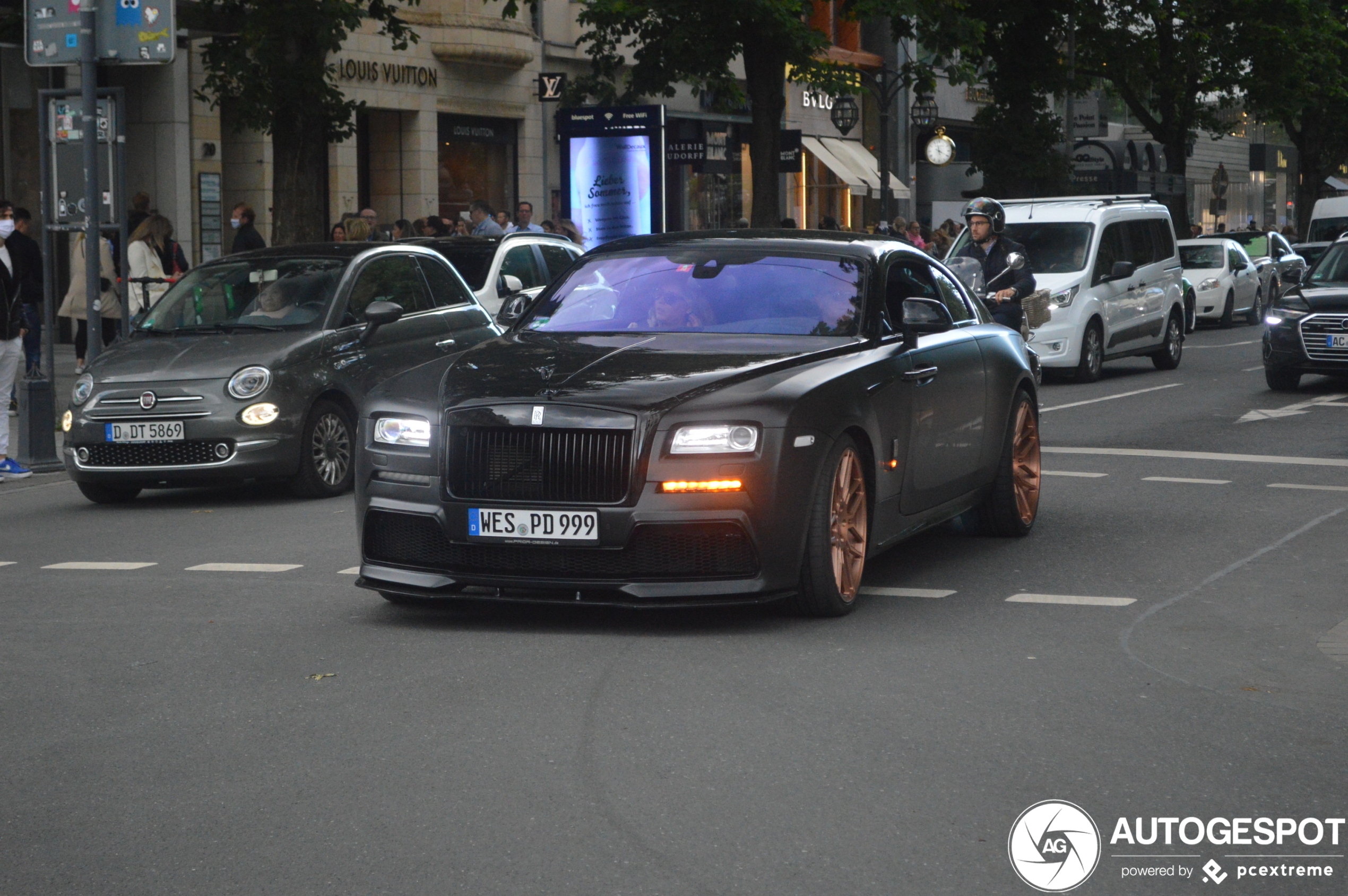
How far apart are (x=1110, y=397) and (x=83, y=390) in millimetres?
10746

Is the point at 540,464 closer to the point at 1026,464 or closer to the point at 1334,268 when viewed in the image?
the point at 1026,464

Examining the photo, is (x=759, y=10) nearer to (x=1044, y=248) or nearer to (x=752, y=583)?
(x=1044, y=248)

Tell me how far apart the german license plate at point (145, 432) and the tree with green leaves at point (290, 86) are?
8.28m

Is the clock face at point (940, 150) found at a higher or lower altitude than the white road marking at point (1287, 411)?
higher

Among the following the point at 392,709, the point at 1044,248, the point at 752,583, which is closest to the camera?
the point at 392,709

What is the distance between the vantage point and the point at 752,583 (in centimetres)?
715

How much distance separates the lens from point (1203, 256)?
1401 inches

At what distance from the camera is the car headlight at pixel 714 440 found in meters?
7.07

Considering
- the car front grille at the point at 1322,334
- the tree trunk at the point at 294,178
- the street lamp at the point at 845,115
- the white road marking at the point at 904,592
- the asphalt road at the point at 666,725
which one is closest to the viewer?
the asphalt road at the point at 666,725

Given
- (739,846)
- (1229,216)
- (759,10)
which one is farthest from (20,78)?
(1229,216)

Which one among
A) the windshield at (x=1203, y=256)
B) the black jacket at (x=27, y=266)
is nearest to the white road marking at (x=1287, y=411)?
the black jacket at (x=27, y=266)

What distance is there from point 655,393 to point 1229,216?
275 ft

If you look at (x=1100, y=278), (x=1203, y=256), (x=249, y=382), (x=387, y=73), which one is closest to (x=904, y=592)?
(x=249, y=382)

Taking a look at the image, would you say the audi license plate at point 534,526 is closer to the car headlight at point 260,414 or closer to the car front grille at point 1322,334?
the car headlight at point 260,414
